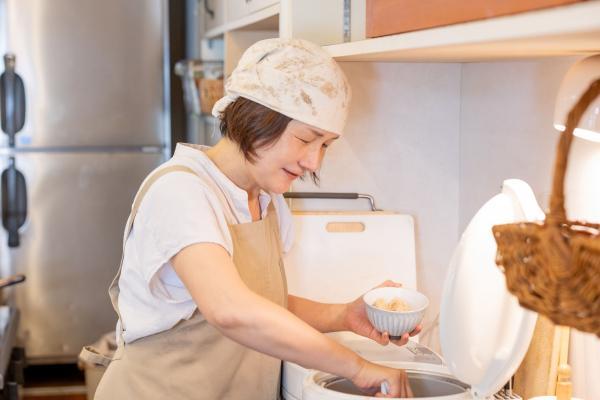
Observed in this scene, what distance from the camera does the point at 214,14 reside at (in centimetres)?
297

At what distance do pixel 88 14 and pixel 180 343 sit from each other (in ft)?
6.87

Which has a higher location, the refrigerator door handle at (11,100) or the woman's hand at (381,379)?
the refrigerator door handle at (11,100)

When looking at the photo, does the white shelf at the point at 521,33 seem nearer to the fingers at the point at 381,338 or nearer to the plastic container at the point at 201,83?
the fingers at the point at 381,338

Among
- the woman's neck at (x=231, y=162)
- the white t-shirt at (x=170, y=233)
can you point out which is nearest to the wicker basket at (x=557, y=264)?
the white t-shirt at (x=170, y=233)

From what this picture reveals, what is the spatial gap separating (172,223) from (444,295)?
43cm

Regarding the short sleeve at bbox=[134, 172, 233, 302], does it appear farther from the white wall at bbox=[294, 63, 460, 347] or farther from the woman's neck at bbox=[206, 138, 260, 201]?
the white wall at bbox=[294, 63, 460, 347]

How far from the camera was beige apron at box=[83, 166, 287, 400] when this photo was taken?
1542 mm

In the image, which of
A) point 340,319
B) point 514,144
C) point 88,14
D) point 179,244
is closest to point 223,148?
point 179,244

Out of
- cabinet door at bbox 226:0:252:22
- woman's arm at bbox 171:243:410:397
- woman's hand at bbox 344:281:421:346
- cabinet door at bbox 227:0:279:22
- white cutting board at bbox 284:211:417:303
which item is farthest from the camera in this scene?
cabinet door at bbox 226:0:252:22

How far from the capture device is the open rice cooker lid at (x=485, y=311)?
3.67 ft

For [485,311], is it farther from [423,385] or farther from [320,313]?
[320,313]

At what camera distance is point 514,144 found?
1.66m

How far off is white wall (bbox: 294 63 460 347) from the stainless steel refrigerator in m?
1.66

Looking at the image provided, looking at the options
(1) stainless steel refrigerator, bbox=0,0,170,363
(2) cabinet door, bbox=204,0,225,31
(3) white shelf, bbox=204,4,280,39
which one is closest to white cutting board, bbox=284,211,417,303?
(3) white shelf, bbox=204,4,280,39
